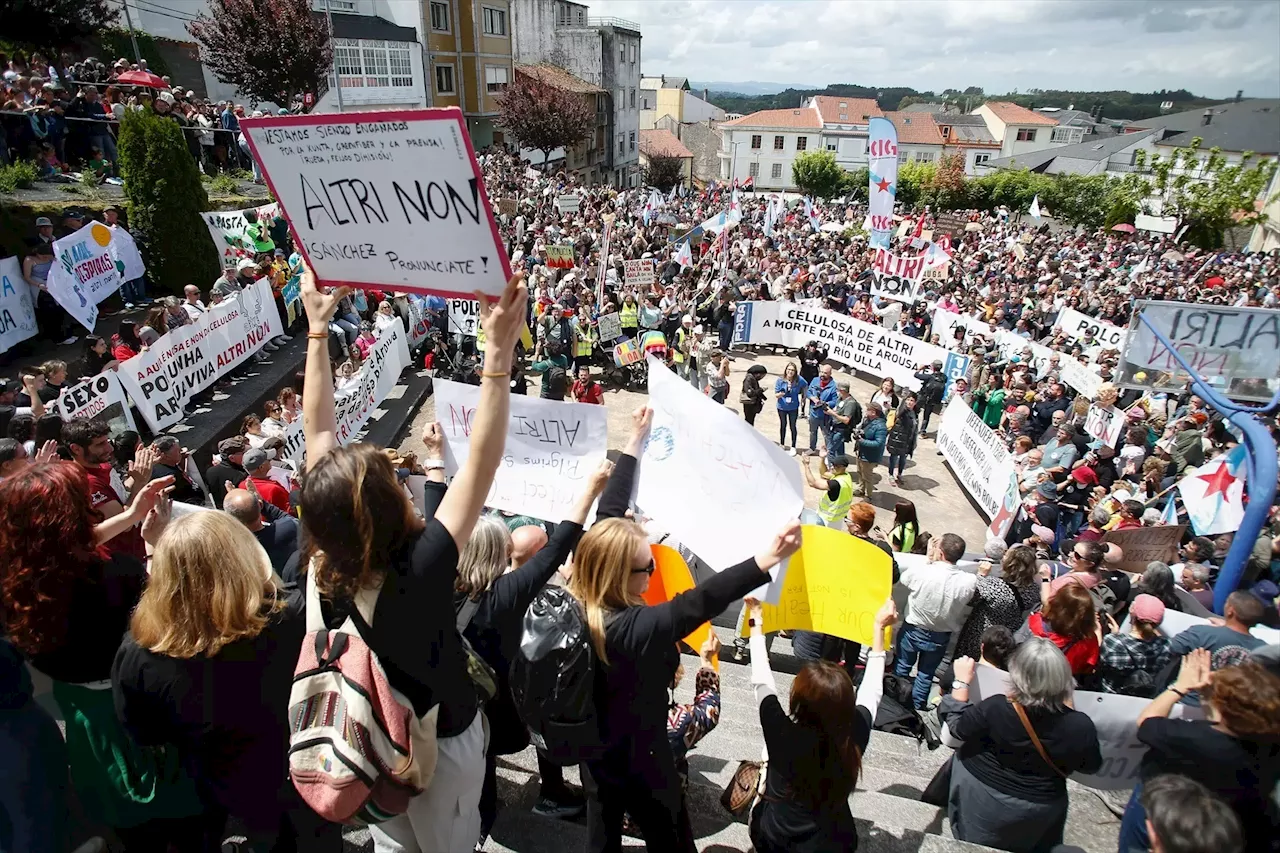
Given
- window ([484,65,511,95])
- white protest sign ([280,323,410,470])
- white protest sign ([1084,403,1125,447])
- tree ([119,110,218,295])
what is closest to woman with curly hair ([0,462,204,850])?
white protest sign ([280,323,410,470])

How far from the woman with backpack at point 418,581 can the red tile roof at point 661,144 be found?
78.2 meters

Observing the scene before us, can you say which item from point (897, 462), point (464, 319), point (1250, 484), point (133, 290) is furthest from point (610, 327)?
point (1250, 484)

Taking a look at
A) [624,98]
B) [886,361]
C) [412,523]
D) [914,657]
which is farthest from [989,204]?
[412,523]

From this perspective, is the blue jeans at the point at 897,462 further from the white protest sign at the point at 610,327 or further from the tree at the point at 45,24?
the tree at the point at 45,24

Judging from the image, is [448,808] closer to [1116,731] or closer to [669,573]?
[669,573]

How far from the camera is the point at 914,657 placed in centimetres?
519

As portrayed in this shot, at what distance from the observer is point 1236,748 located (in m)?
2.67

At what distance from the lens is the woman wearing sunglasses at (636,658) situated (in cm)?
226

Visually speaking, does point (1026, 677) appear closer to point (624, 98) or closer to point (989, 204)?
point (989, 204)

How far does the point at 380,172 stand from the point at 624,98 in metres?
66.9

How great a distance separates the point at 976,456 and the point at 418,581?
10.4 metres

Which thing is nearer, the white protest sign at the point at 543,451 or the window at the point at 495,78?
the white protest sign at the point at 543,451

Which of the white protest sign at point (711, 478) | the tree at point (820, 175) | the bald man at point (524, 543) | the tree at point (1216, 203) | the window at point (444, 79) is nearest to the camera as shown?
the bald man at point (524, 543)

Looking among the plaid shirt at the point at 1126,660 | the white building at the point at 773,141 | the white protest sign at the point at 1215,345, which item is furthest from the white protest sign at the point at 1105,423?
the white building at the point at 773,141
